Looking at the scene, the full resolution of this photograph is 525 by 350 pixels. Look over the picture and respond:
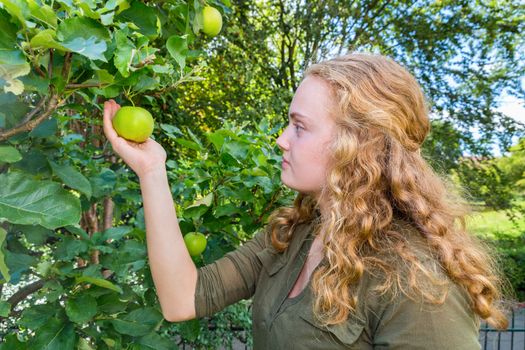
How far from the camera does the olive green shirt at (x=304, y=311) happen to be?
1.31m

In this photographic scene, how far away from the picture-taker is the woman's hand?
4.99 ft

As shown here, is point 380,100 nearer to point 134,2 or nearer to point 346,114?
point 346,114

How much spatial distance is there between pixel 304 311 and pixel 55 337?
27.1 inches

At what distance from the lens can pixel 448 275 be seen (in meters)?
1.40

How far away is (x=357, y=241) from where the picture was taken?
151cm

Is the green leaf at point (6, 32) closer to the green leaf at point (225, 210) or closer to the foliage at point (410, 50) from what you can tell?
the green leaf at point (225, 210)

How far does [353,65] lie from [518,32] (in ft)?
23.1

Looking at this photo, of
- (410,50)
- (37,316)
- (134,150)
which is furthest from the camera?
(410,50)

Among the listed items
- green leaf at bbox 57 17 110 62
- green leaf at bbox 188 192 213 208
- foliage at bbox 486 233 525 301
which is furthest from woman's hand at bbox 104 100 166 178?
foliage at bbox 486 233 525 301

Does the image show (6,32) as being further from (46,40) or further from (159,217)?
(159,217)

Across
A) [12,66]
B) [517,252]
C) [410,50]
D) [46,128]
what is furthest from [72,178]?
[517,252]

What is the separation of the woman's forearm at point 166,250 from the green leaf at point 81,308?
0.19 meters

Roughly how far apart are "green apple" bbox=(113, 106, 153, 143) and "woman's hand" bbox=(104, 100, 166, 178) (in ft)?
0.10

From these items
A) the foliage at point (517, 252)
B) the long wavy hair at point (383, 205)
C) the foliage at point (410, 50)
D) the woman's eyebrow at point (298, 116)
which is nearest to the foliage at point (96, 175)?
the woman's eyebrow at point (298, 116)
